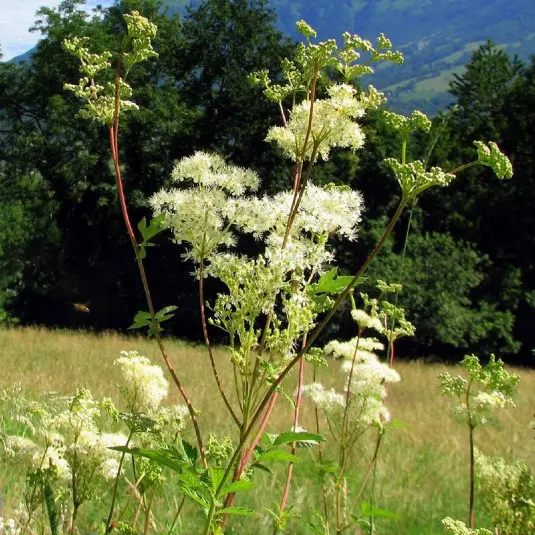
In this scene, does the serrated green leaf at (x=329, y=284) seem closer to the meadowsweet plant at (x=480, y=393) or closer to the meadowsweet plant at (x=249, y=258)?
the meadowsweet plant at (x=249, y=258)

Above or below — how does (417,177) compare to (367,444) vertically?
above

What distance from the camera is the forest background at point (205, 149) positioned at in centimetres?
2633

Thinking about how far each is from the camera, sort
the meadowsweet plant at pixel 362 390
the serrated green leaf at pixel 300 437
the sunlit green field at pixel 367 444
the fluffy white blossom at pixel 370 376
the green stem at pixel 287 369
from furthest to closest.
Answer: the sunlit green field at pixel 367 444
the fluffy white blossom at pixel 370 376
the meadowsweet plant at pixel 362 390
the serrated green leaf at pixel 300 437
the green stem at pixel 287 369

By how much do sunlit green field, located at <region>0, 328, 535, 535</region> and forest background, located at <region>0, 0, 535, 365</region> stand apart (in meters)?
9.01

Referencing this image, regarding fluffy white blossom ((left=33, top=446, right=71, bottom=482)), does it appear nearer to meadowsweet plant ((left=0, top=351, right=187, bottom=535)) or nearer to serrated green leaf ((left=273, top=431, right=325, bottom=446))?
meadowsweet plant ((left=0, top=351, right=187, bottom=535))

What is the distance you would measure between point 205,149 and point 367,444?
67.1 ft

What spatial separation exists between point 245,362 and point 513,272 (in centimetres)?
2777

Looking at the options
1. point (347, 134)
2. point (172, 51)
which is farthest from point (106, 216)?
point (347, 134)

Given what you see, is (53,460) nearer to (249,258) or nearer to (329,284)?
(249,258)

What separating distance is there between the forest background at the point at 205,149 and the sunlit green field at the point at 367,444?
9.01m

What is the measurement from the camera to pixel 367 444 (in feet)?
24.8

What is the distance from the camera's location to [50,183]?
101 feet

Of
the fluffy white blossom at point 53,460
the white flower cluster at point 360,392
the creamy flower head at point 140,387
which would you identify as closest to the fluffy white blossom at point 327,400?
the white flower cluster at point 360,392

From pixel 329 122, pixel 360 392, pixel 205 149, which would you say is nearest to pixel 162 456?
pixel 329 122
